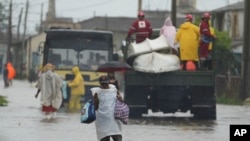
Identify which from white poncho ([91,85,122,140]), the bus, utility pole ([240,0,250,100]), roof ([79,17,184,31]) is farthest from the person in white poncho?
roof ([79,17,184,31])

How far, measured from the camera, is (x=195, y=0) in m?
114

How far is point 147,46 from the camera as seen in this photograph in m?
25.8

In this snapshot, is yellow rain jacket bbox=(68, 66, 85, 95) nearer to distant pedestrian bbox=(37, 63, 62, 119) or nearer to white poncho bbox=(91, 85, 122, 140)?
distant pedestrian bbox=(37, 63, 62, 119)

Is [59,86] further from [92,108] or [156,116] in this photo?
[92,108]

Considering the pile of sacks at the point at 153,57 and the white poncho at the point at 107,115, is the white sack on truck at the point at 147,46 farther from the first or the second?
the white poncho at the point at 107,115

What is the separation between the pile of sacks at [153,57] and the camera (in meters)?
25.2

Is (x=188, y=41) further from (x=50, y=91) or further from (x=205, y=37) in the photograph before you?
(x=50, y=91)

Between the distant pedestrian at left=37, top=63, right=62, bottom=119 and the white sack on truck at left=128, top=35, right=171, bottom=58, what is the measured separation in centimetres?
249

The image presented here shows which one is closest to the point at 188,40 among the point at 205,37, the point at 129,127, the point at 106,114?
the point at 205,37

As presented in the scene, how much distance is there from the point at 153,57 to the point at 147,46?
59 centimetres

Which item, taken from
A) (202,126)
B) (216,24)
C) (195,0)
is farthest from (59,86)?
(195,0)

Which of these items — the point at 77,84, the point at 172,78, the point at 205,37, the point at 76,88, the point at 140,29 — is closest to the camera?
the point at 172,78

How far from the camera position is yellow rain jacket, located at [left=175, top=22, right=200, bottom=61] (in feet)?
84.3

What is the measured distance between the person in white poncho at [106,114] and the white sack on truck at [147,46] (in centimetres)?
1014
